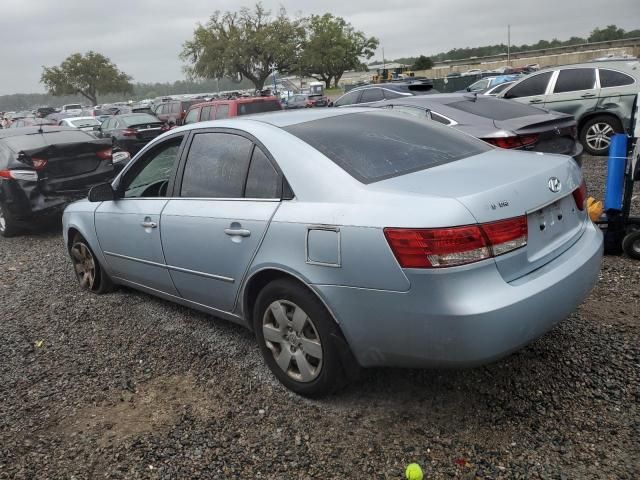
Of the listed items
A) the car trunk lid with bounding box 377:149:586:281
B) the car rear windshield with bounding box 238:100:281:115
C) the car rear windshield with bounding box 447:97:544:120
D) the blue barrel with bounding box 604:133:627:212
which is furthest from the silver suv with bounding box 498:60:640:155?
the car trunk lid with bounding box 377:149:586:281

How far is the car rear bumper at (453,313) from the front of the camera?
2342 millimetres

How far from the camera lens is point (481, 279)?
2.38m

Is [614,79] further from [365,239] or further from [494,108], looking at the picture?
[365,239]

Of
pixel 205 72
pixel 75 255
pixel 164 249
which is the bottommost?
pixel 75 255

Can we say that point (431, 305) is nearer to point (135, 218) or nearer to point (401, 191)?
point (401, 191)

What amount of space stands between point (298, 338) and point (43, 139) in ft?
23.1

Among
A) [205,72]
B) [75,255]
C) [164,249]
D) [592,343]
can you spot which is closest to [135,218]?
[164,249]

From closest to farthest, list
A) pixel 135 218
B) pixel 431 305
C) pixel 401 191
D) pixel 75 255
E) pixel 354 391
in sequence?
1. pixel 431 305
2. pixel 401 191
3. pixel 354 391
4. pixel 135 218
5. pixel 75 255

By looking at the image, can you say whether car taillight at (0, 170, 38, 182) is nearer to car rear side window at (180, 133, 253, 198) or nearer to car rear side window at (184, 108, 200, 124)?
car rear side window at (180, 133, 253, 198)

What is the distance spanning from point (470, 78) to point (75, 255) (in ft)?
117

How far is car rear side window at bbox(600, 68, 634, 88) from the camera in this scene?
9.59 metres

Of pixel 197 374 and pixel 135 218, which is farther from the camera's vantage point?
pixel 135 218

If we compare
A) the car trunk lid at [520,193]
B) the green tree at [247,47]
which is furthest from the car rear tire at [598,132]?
the green tree at [247,47]

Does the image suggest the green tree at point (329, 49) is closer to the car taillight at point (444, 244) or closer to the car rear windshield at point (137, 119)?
the car rear windshield at point (137, 119)
